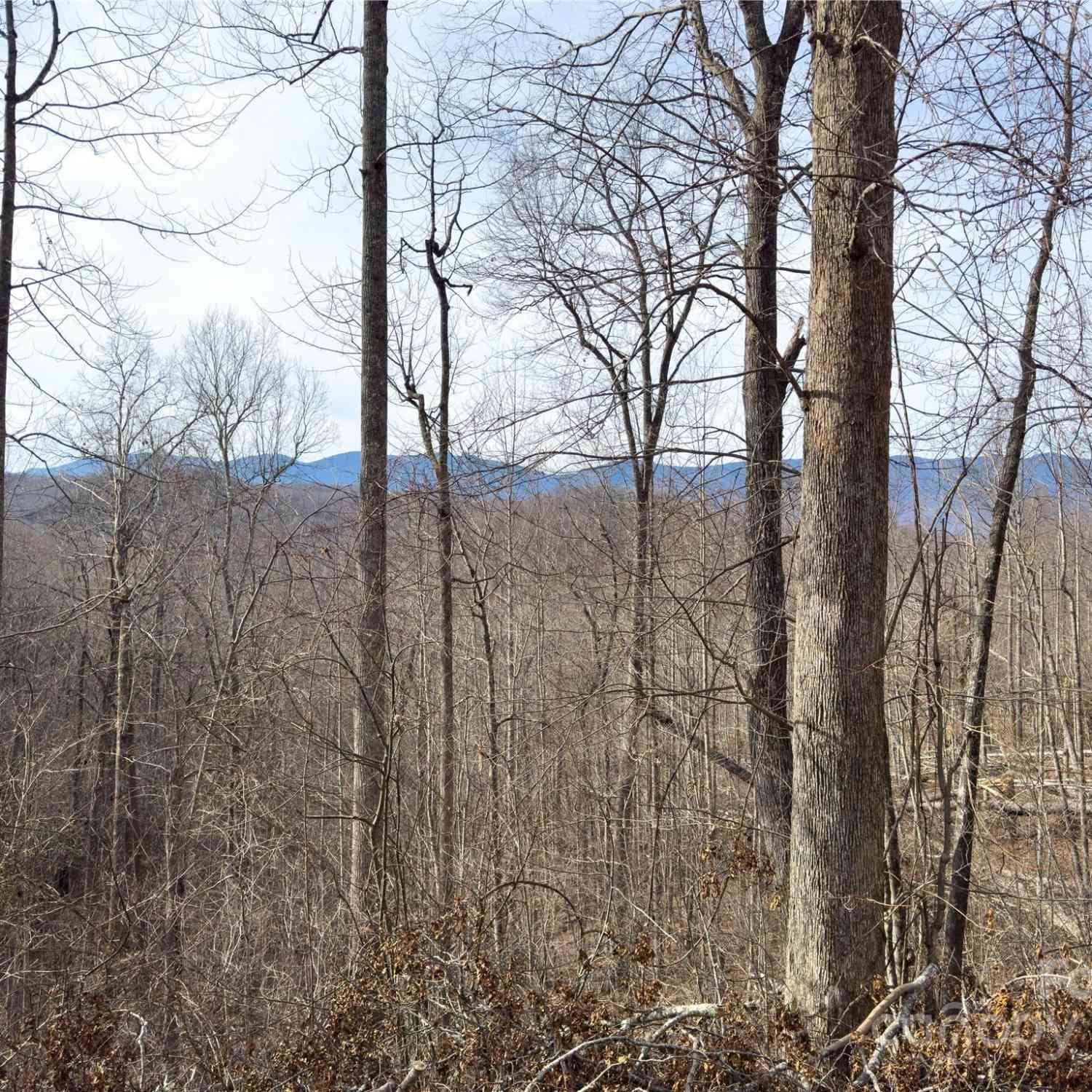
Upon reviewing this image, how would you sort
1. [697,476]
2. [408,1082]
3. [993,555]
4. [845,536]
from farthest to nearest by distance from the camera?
[993,555] → [697,476] → [845,536] → [408,1082]

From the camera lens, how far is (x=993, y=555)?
711 centimetres

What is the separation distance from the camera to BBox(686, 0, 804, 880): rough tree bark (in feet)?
19.7

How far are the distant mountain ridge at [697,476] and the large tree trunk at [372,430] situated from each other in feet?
0.94

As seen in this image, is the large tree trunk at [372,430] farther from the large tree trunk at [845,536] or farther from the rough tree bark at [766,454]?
the large tree trunk at [845,536]

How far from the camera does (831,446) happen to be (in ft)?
13.4

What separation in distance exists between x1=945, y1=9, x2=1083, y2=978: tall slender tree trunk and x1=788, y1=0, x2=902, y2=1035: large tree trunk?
0.52 m

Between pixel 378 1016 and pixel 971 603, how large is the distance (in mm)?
6914

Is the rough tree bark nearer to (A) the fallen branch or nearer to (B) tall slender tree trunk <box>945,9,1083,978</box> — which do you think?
(B) tall slender tree trunk <box>945,9,1083,978</box>

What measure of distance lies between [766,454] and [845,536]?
7.17 feet

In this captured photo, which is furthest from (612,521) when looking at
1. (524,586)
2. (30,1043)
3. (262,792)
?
(30,1043)

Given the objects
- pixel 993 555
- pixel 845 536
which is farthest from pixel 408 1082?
pixel 993 555

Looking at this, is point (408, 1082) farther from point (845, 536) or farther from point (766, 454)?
point (766, 454)

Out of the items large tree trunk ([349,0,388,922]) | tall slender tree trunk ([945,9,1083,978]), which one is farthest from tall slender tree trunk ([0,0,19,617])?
tall slender tree trunk ([945,9,1083,978])

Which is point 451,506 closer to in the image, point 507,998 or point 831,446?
point 831,446
